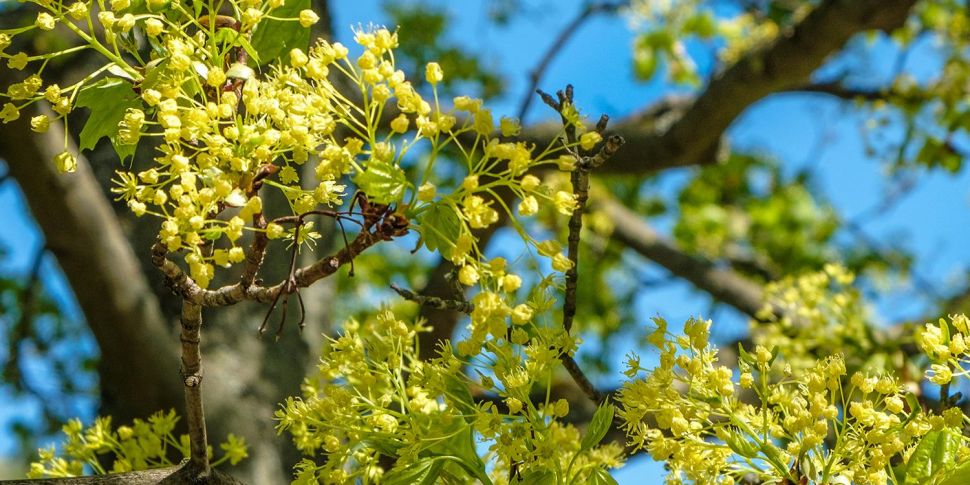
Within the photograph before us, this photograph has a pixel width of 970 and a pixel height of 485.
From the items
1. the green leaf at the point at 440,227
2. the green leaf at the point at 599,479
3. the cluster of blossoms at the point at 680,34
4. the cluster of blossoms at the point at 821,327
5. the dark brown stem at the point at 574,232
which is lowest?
the green leaf at the point at 599,479

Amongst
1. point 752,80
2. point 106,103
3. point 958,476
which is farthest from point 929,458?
point 752,80

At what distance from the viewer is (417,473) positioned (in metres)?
1.17

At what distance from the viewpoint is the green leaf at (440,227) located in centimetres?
108

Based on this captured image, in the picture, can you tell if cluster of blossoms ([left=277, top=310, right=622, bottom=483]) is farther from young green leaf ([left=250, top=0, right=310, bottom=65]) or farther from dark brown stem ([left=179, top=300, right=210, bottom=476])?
young green leaf ([left=250, top=0, right=310, bottom=65])

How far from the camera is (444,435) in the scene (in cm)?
122

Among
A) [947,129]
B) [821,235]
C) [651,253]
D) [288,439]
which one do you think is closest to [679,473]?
[288,439]

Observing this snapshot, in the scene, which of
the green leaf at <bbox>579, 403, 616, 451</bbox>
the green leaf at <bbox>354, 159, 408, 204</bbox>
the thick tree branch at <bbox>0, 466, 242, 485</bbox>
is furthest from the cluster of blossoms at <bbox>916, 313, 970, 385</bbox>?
the thick tree branch at <bbox>0, 466, 242, 485</bbox>

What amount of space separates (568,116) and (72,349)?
11.3ft

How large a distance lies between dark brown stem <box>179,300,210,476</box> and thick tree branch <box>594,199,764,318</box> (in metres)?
2.67

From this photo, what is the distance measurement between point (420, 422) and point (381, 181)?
0.36 m

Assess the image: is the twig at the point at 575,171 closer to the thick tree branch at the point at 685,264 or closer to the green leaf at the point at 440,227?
the green leaf at the point at 440,227

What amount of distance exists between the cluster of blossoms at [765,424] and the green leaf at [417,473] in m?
0.23

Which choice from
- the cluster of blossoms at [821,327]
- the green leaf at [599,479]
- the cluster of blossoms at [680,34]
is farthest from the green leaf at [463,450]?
the cluster of blossoms at [680,34]

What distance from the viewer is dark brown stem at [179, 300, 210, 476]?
1.21 m
